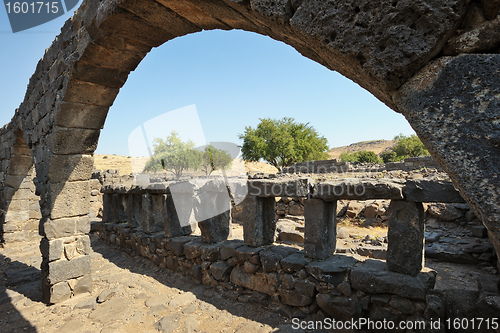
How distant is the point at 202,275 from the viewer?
16.1 ft

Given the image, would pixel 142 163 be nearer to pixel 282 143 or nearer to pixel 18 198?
pixel 282 143

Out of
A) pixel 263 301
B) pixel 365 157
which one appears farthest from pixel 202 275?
pixel 365 157

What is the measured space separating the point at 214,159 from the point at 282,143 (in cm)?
1206

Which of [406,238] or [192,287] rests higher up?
[406,238]

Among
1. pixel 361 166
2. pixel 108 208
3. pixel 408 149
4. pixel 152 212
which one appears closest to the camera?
pixel 152 212

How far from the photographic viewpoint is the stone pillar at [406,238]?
122 inches

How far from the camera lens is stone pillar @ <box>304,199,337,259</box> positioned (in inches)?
145

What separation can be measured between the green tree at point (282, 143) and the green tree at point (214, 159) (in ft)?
23.4

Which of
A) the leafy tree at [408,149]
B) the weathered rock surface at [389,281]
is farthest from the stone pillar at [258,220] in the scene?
the leafy tree at [408,149]

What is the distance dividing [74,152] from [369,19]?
16.4 feet

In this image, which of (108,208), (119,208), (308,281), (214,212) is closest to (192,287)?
(214,212)

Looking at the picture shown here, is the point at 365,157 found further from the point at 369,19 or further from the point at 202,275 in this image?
the point at 369,19

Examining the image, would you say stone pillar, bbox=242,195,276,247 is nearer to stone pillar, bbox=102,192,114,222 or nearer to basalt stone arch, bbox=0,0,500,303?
basalt stone arch, bbox=0,0,500,303

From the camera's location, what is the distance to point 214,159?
39.0m
